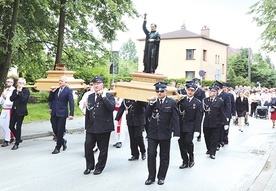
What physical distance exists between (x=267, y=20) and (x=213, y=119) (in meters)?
17.0

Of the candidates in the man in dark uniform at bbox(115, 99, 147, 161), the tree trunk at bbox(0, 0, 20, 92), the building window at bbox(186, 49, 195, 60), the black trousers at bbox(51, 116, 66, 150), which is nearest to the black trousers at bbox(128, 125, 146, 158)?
the man in dark uniform at bbox(115, 99, 147, 161)

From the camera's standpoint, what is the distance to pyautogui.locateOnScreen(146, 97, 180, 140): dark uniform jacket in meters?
7.14

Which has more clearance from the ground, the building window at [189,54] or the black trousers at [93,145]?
the building window at [189,54]

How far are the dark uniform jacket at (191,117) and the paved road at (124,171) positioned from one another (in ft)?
2.95

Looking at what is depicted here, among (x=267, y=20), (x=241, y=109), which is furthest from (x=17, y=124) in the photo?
(x=267, y=20)

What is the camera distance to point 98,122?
761cm

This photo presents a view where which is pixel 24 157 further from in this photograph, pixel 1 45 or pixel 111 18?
pixel 111 18

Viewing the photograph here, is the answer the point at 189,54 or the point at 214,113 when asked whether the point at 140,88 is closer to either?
the point at 214,113

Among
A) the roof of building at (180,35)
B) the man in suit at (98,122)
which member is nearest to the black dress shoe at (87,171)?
the man in suit at (98,122)

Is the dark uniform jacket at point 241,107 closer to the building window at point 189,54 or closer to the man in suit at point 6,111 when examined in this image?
the man in suit at point 6,111

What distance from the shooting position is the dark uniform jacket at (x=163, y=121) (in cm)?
714

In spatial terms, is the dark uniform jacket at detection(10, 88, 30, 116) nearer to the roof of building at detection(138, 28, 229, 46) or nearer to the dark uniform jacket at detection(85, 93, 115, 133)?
the dark uniform jacket at detection(85, 93, 115, 133)

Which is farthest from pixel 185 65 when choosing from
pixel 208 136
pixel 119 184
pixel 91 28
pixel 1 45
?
pixel 119 184

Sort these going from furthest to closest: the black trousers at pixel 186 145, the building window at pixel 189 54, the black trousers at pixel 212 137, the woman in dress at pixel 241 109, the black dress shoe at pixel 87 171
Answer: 1. the building window at pixel 189 54
2. the woman in dress at pixel 241 109
3. the black trousers at pixel 212 137
4. the black trousers at pixel 186 145
5. the black dress shoe at pixel 87 171
